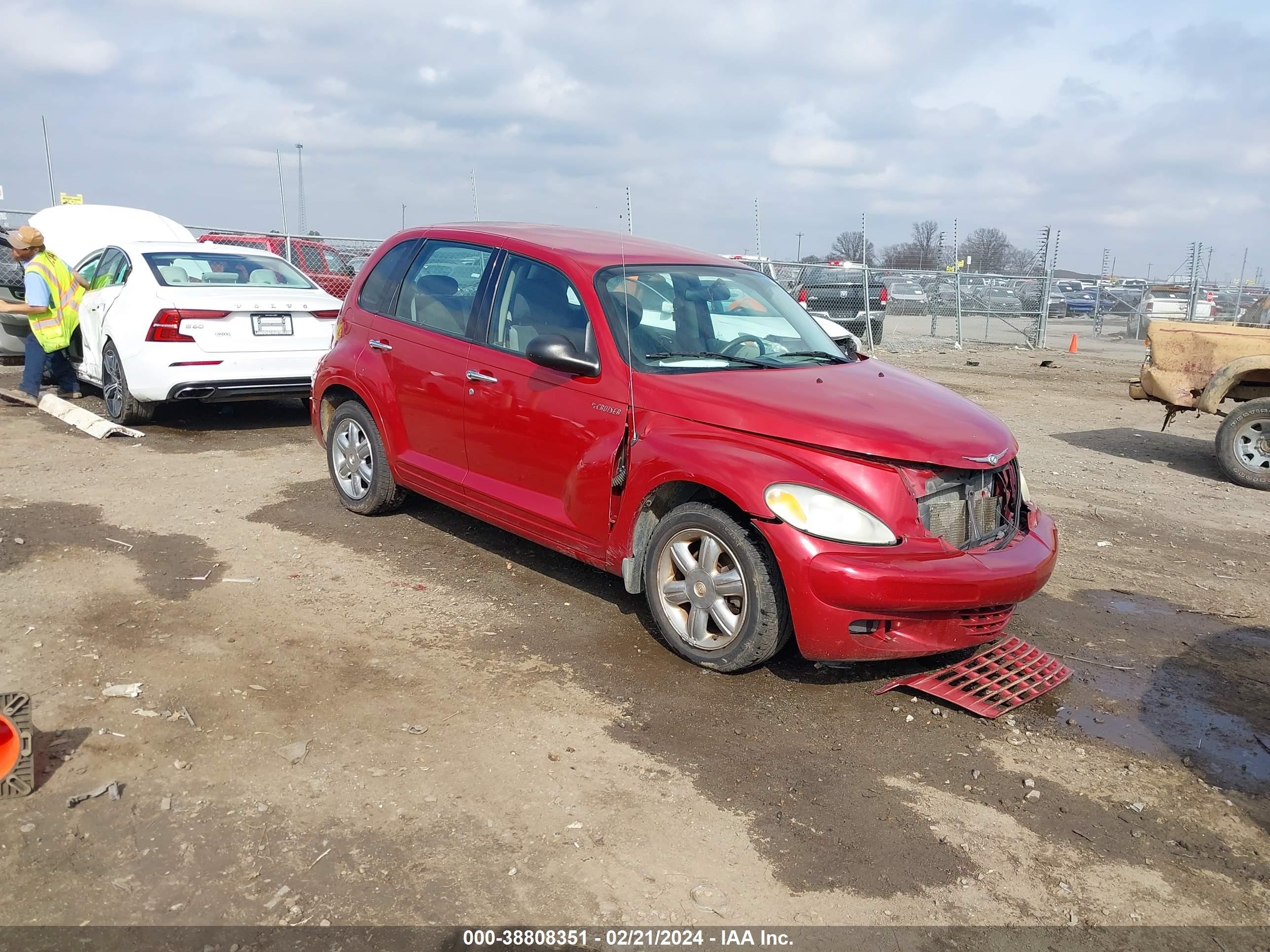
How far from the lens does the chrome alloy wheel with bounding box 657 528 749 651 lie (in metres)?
4.28

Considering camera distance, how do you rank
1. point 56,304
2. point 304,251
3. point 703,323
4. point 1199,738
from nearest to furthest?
1. point 1199,738
2. point 703,323
3. point 56,304
4. point 304,251

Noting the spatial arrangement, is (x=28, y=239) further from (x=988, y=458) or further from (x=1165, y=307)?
(x=1165, y=307)

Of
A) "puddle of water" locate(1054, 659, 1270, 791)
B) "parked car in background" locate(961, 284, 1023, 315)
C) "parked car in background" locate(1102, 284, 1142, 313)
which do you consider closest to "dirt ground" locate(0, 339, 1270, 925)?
"puddle of water" locate(1054, 659, 1270, 791)

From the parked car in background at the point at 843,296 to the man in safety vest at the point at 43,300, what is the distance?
528 inches

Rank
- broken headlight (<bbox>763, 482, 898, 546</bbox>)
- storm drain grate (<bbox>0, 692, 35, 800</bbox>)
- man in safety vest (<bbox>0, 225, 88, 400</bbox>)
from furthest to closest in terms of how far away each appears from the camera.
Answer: man in safety vest (<bbox>0, 225, 88, 400</bbox>), broken headlight (<bbox>763, 482, 898, 546</bbox>), storm drain grate (<bbox>0, 692, 35, 800</bbox>)

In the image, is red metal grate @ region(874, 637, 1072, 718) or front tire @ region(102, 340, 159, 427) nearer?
red metal grate @ region(874, 637, 1072, 718)

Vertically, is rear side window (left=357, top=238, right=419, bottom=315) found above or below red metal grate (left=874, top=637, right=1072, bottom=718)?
above

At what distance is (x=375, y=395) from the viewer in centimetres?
604

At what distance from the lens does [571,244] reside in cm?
534

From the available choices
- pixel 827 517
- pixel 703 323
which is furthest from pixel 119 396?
pixel 827 517

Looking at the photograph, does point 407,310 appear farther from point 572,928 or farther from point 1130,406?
point 1130,406

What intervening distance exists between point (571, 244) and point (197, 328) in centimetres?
451

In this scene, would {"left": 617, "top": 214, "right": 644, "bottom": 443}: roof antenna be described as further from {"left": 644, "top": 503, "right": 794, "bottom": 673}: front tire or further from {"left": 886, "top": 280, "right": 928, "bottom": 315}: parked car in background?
{"left": 886, "top": 280, "right": 928, "bottom": 315}: parked car in background

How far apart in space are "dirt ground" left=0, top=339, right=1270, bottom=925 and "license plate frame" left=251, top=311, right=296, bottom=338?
262cm
